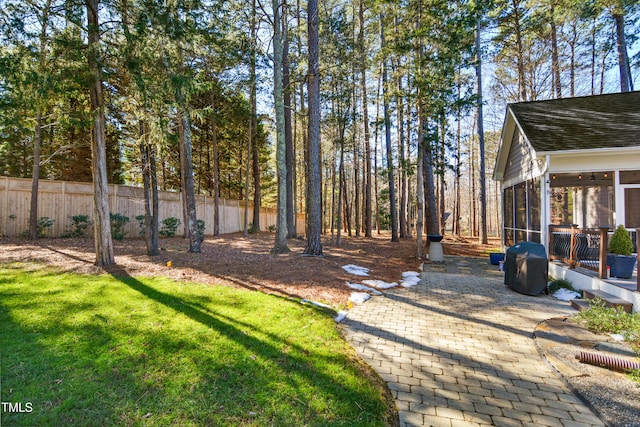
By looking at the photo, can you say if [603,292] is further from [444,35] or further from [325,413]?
[444,35]

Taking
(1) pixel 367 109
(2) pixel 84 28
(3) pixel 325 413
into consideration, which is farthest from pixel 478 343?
(1) pixel 367 109

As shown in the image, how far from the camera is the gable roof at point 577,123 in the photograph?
6.89 meters

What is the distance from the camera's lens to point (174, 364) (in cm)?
274

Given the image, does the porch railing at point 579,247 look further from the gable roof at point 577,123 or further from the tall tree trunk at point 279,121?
the tall tree trunk at point 279,121

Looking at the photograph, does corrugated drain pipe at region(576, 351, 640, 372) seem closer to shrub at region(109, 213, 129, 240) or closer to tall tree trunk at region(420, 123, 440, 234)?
tall tree trunk at region(420, 123, 440, 234)

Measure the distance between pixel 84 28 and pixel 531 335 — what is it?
9396mm

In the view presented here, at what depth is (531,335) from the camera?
396 centimetres

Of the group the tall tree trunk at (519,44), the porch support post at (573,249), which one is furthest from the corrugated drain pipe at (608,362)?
the tall tree trunk at (519,44)

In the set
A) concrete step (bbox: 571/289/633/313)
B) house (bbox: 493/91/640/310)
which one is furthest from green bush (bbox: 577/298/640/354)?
house (bbox: 493/91/640/310)

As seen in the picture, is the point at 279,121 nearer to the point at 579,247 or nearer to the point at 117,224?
the point at 117,224

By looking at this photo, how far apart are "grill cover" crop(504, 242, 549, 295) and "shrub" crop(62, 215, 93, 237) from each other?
14094 mm

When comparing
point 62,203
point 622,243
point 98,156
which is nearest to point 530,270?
point 622,243

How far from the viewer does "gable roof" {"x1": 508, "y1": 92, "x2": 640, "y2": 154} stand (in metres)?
6.92

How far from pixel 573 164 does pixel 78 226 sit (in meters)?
16.1
